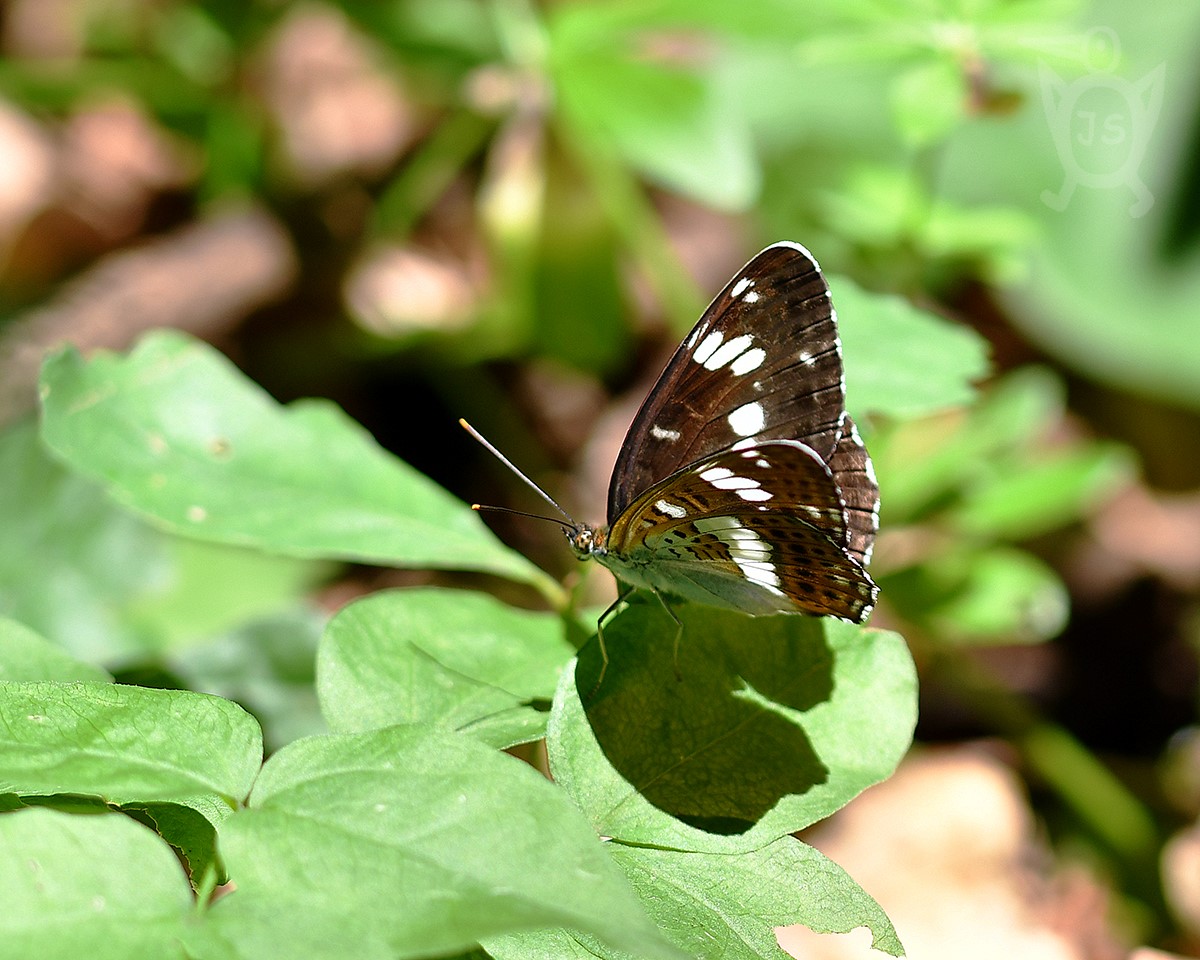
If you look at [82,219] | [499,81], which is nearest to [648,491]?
[499,81]

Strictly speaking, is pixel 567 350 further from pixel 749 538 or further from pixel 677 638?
pixel 677 638

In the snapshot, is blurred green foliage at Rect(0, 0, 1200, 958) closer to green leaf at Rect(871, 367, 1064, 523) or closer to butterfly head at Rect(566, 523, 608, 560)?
green leaf at Rect(871, 367, 1064, 523)

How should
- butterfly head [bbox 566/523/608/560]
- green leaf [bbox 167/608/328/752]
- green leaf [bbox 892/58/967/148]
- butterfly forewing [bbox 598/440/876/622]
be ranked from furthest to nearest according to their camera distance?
green leaf [bbox 167/608/328/752] < green leaf [bbox 892/58/967/148] < butterfly head [bbox 566/523/608/560] < butterfly forewing [bbox 598/440/876/622]

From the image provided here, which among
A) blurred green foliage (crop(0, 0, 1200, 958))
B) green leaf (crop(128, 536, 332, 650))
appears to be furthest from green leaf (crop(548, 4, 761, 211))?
green leaf (crop(128, 536, 332, 650))

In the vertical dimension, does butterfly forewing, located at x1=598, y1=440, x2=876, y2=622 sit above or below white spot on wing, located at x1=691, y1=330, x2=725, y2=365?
below

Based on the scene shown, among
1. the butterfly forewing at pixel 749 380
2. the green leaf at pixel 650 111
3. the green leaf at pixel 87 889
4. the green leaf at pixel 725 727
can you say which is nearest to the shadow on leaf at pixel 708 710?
the green leaf at pixel 725 727

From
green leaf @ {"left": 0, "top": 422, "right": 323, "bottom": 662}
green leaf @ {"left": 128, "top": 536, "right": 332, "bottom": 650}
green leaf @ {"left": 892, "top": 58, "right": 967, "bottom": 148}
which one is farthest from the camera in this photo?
green leaf @ {"left": 128, "top": 536, "right": 332, "bottom": 650}
